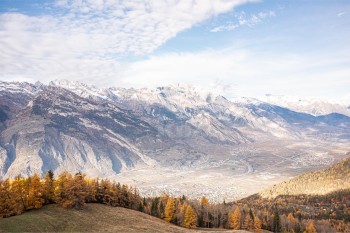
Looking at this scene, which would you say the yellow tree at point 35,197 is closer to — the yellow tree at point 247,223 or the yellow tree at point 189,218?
the yellow tree at point 189,218

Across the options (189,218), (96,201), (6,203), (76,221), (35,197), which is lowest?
(189,218)

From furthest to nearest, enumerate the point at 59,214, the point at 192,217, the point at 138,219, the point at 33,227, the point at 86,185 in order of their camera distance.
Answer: the point at 192,217
the point at 86,185
the point at 138,219
the point at 59,214
the point at 33,227

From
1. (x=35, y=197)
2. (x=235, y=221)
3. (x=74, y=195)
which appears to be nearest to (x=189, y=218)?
(x=235, y=221)

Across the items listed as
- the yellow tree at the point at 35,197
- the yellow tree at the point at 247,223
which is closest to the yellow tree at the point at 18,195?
the yellow tree at the point at 35,197

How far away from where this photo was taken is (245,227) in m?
168

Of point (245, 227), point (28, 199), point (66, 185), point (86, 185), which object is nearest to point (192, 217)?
point (245, 227)

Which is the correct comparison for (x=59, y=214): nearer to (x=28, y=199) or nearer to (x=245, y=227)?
(x=28, y=199)

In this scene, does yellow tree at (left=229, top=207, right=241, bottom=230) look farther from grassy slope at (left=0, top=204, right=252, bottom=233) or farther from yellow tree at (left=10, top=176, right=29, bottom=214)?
yellow tree at (left=10, top=176, right=29, bottom=214)

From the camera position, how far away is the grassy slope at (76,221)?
93938 millimetres

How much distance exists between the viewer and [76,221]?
104 m

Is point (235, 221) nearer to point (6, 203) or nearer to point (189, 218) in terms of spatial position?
point (189, 218)

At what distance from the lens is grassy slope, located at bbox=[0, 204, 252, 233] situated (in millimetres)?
93938

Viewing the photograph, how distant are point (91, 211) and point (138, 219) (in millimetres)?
15929

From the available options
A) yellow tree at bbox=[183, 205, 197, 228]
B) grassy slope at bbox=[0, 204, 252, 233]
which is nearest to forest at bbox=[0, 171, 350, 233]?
yellow tree at bbox=[183, 205, 197, 228]
